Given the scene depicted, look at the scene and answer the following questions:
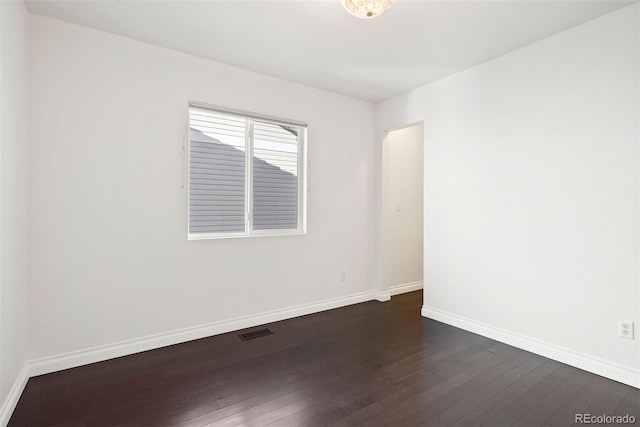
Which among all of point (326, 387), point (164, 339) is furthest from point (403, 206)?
point (164, 339)

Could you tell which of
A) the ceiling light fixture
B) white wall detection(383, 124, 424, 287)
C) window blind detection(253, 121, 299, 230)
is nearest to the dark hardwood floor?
window blind detection(253, 121, 299, 230)

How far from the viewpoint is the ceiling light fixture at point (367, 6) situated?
190 cm

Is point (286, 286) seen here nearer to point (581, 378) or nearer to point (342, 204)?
point (342, 204)

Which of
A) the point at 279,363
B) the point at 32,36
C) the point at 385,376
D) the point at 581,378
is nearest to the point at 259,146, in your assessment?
the point at 32,36

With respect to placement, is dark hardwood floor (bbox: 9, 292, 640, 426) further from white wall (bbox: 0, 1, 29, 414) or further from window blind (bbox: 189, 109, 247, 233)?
window blind (bbox: 189, 109, 247, 233)

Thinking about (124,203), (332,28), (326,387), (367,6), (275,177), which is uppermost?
(332,28)

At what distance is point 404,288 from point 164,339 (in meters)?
3.15

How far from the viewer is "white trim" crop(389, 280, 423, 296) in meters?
4.46

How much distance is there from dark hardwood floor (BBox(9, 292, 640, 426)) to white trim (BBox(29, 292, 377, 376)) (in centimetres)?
7

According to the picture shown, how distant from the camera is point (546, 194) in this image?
2.62m

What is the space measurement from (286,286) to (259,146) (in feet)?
5.09

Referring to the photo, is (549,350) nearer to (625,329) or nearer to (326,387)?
(625,329)

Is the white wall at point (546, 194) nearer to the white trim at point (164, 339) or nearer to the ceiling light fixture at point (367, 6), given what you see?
the white trim at point (164, 339)

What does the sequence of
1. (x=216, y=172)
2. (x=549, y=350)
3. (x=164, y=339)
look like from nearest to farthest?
(x=549, y=350), (x=164, y=339), (x=216, y=172)
